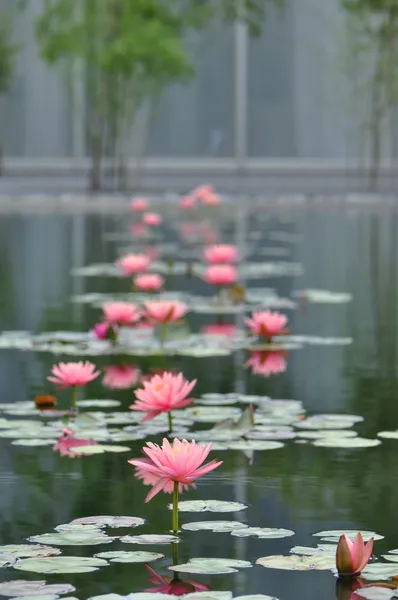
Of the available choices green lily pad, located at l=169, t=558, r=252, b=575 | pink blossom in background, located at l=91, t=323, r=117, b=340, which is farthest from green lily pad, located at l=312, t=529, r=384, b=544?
pink blossom in background, located at l=91, t=323, r=117, b=340

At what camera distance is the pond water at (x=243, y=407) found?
4.15m

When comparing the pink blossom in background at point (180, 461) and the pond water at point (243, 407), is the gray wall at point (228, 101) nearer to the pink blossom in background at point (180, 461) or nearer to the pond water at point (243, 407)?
the pond water at point (243, 407)

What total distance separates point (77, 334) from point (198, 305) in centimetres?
166

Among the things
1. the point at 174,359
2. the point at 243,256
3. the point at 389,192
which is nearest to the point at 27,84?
the point at 389,192

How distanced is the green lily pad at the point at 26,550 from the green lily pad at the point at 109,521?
291 mm

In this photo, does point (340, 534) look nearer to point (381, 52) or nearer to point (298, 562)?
point (298, 562)

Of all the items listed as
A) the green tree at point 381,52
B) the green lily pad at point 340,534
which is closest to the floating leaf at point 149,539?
the green lily pad at point 340,534

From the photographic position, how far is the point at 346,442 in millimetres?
5707

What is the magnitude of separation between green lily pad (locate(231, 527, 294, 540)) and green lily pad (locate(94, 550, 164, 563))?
296mm

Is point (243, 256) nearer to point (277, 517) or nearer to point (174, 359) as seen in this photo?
point (174, 359)

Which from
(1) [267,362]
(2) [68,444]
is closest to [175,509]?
(2) [68,444]

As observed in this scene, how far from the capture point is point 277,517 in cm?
454

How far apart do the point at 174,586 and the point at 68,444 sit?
1.88 meters

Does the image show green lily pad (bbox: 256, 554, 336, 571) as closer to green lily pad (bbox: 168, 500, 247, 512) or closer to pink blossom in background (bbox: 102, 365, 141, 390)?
green lily pad (bbox: 168, 500, 247, 512)
